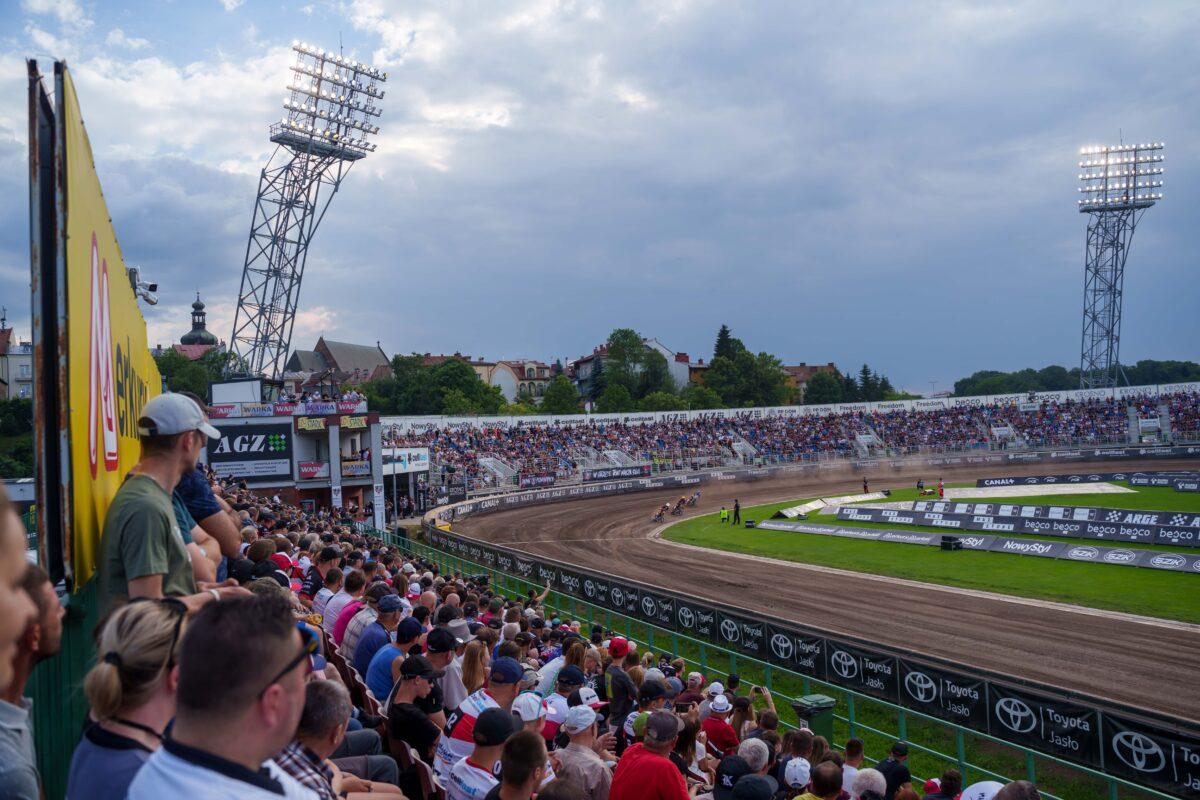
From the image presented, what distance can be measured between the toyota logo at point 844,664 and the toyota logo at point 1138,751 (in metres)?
4.76

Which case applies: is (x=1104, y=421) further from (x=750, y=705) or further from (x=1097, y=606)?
(x=750, y=705)

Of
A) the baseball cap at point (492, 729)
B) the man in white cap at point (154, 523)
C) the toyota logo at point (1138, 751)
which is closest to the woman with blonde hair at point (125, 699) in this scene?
the man in white cap at point (154, 523)

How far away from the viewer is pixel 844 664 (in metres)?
15.4

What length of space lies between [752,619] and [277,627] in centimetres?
1690

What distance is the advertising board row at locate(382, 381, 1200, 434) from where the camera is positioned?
6378 centimetres

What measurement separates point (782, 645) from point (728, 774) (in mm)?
11916

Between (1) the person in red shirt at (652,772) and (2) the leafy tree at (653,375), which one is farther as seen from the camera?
(2) the leafy tree at (653,375)

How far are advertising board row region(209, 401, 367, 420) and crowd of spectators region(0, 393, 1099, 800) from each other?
27954mm

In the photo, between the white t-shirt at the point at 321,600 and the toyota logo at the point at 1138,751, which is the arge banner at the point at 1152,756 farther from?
the white t-shirt at the point at 321,600

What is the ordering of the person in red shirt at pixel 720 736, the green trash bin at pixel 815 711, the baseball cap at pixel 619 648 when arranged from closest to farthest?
1. the person in red shirt at pixel 720 736
2. the baseball cap at pixel 619 648
3. the green trash bin at pixel 815 711

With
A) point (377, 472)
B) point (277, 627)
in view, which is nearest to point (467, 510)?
point (377, 472)

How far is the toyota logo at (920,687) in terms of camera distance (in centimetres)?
1370

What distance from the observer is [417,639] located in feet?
23.9

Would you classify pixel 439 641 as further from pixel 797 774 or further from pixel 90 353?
pixel 90 353
